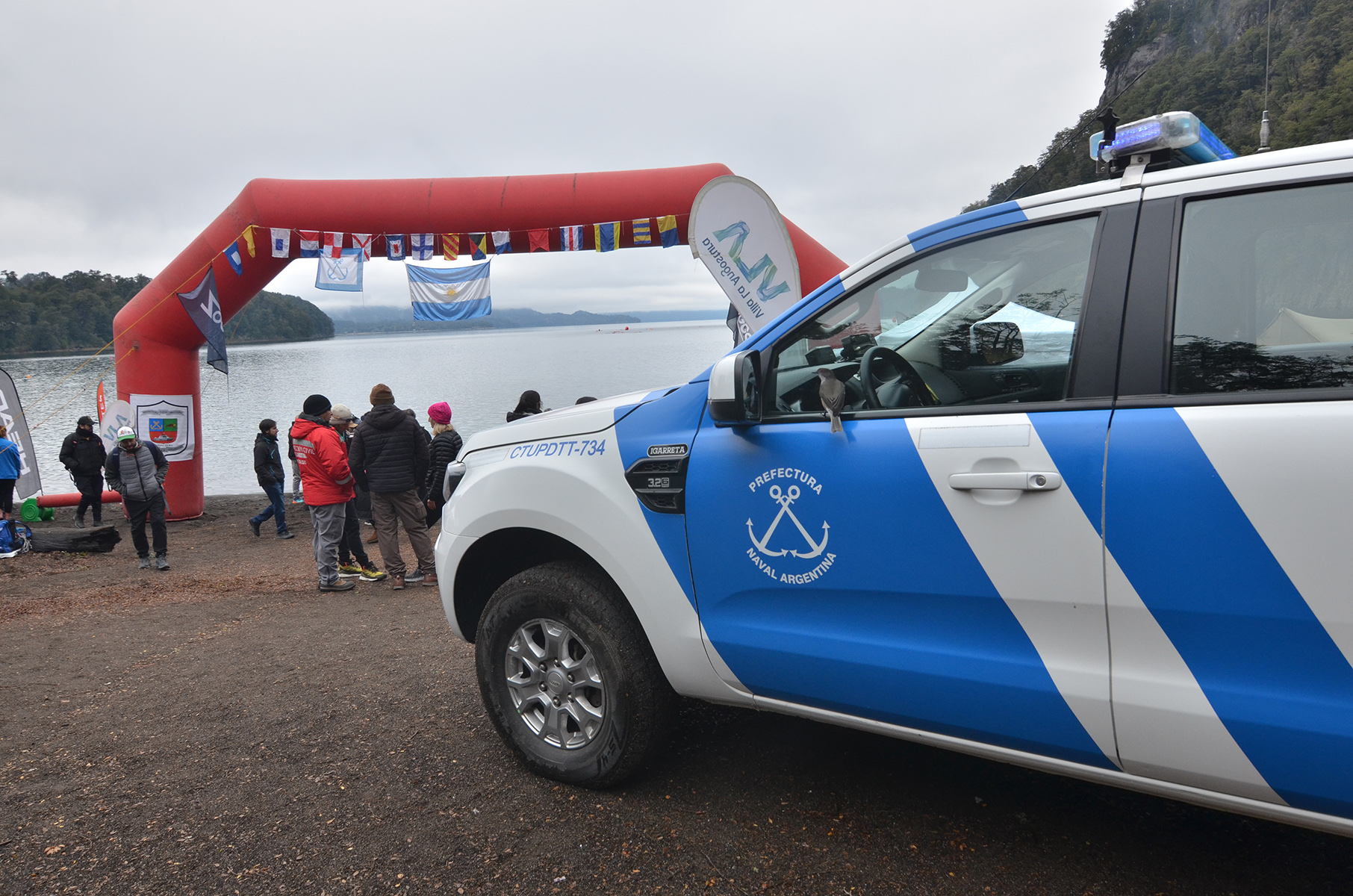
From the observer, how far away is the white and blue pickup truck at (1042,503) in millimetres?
1664

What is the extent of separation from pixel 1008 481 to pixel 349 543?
7.60 meters

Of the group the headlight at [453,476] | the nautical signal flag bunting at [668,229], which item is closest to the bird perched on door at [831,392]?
the headlight at [453,476]

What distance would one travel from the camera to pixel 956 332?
7.44ft

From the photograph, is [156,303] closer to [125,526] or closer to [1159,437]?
[125,526]

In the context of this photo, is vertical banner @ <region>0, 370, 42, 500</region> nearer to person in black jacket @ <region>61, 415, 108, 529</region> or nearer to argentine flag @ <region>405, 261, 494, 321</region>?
person in black jacket @ <region>61, 415, 108, 529</region>

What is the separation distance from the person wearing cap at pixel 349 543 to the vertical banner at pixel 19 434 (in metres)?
7.08

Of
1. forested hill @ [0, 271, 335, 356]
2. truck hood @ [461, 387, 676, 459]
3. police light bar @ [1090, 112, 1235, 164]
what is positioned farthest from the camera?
forested hill @ [0, 271, 335, 356]

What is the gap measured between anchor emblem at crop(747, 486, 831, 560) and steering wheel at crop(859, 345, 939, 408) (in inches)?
13.2

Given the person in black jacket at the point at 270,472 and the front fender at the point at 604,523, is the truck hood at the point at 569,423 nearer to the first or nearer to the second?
the front fender at the point at 604,523

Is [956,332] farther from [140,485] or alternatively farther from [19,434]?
[19,434]

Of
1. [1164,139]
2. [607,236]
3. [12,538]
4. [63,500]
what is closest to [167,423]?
[12,538]

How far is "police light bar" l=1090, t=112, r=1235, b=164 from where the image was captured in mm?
1969

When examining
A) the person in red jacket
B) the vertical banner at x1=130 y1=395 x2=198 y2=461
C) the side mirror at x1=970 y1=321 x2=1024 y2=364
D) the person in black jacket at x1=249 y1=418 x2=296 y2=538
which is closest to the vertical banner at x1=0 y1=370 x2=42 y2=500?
the vertical banner at x1=130 y1=395 x2=198 y2=461

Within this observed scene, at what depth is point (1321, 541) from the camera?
5.18 feet
